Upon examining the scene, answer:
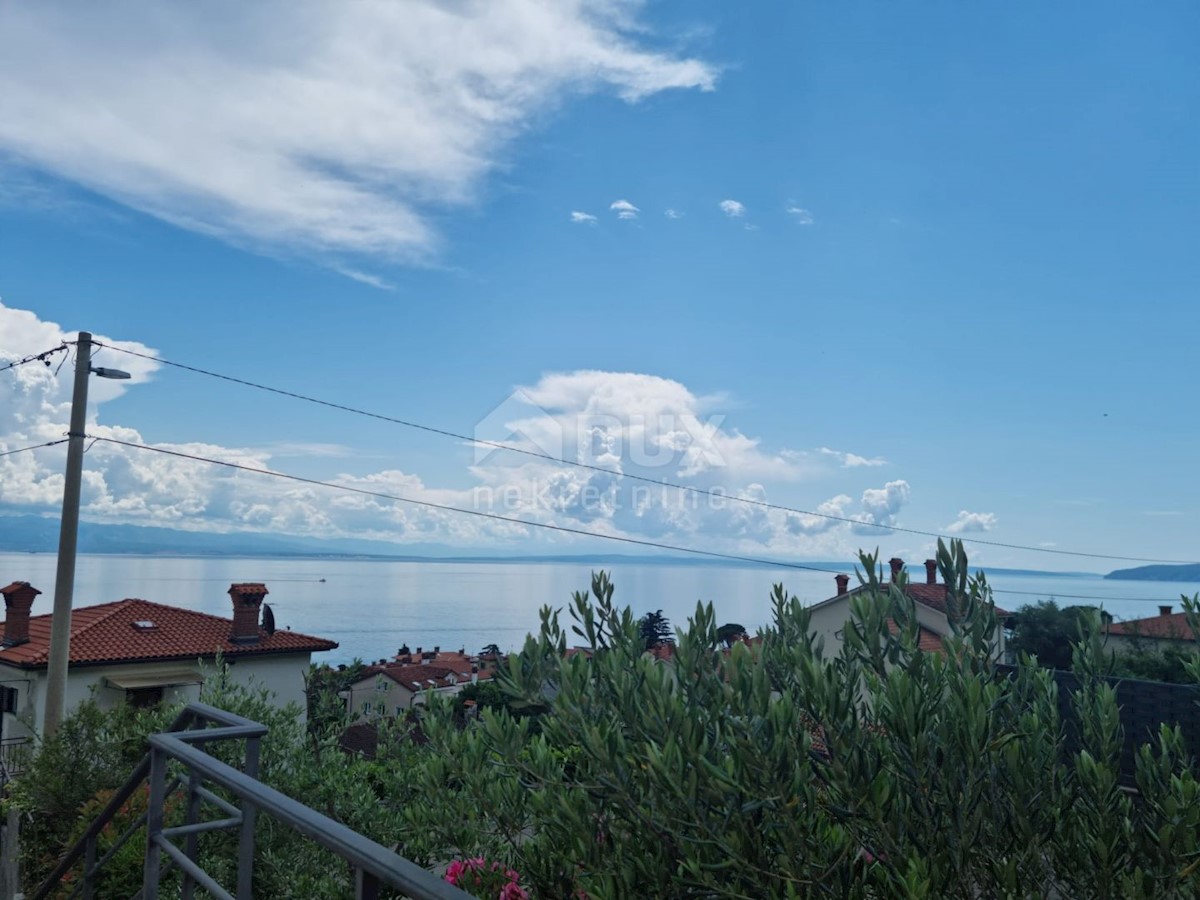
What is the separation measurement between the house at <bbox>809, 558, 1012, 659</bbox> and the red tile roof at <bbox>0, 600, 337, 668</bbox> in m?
15.6

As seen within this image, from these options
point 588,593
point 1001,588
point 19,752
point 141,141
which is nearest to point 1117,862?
point 1001,588

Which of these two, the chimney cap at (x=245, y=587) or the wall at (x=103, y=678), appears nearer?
the wall at (x=103, y=678)

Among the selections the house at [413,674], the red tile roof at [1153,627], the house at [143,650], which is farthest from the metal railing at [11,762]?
the red tile roof at [1153,627]

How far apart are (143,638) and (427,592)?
10792 cm

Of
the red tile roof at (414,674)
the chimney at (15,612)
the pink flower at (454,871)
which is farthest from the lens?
the red tile roof at (414,674)

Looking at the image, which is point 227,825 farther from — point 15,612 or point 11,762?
point 15,612

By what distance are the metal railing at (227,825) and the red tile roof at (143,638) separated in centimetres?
1890

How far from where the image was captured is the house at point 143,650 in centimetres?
2036

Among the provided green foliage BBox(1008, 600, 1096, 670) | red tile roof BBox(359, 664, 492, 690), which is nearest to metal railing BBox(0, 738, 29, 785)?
red tile roof BBox(359, 664, 492, 690)

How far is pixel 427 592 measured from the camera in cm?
12750

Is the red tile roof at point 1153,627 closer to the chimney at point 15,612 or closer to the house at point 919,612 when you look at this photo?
the house at point 919,612

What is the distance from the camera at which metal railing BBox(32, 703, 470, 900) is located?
1540 millimetres

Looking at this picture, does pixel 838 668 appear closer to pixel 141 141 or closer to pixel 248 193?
pixel 141 141

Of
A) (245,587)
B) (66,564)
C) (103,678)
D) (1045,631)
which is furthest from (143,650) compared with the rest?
(1045,631)
